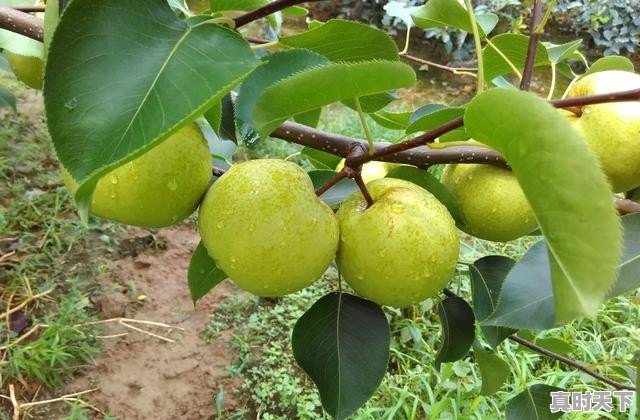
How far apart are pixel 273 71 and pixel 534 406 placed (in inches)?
35.3

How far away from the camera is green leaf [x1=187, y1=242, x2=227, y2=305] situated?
85 centimetres

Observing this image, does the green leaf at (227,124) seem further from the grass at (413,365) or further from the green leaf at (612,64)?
the grass at (413,365)

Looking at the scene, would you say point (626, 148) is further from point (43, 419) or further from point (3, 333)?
point (3, 333)

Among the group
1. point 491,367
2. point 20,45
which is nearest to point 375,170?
point 491,367

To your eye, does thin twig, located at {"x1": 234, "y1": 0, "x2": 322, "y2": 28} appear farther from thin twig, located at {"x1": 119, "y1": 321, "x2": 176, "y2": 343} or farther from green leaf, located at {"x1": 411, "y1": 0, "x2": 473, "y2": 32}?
thin twig, located at {"x1": 119, "y1": 321, "x2": 176, "y2": 343}

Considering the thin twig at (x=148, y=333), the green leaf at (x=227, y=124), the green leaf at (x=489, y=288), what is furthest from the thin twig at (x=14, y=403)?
the green leaf at (x=489, y=288)

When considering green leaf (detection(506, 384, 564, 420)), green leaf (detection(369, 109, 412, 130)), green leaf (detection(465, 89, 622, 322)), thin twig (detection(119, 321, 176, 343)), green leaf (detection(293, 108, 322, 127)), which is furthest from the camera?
thin twig (detection(119, 321, 176, 343))

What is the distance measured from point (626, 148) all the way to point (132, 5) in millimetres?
578

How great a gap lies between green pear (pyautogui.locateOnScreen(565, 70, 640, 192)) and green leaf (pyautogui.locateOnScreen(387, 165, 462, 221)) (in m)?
0.18

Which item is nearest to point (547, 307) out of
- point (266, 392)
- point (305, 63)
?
point (305, 63)

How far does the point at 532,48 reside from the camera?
0.76m

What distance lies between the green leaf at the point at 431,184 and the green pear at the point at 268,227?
19cm
